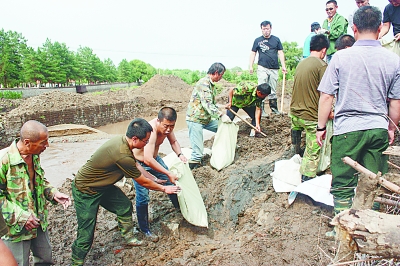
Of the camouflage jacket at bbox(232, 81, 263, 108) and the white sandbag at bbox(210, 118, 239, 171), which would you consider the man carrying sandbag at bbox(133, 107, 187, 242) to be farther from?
the camouflage jacket at bbox(232, 81, 263, 108)

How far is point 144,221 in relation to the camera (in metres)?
3.45

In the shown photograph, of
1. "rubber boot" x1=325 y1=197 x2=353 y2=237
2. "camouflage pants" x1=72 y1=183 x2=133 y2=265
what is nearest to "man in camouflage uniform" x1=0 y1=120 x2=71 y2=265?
"camouflage pants" x1=72 y1=183 x2=133 y2=265

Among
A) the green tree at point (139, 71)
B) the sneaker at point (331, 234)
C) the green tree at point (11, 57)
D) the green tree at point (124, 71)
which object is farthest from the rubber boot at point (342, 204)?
the green tree at point (139, 71)

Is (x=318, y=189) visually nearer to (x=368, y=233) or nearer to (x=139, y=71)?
(x=368, y=233)

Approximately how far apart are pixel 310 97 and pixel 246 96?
227 centimetres

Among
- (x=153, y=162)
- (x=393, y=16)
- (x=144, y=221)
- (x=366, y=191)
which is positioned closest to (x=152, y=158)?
(x=153, y=162)

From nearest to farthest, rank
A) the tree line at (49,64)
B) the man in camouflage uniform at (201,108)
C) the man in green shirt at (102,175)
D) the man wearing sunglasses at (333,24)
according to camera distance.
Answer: the man in green shirt at (102,175) < the man in camouflage uniform at (201,108) < the man wearing sunglasses at (333,24) < the tree line at (49,64)

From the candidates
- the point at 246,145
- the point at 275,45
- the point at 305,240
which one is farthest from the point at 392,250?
the point at 275,45

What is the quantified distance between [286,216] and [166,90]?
21348mm

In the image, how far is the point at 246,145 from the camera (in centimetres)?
575

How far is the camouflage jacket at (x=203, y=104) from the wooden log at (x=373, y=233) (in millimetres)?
3585

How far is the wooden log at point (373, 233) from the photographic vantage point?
1.23 m

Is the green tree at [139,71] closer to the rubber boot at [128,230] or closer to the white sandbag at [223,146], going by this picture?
the white sandbag at [223,146]

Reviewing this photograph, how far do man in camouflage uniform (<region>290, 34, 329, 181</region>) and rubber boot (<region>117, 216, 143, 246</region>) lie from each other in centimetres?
205
